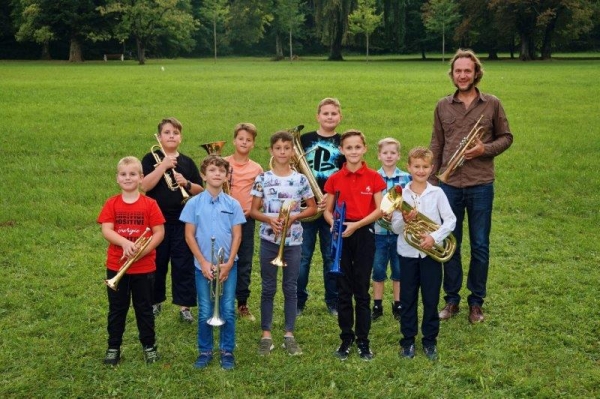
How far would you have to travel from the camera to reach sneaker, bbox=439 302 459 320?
19.9 ft

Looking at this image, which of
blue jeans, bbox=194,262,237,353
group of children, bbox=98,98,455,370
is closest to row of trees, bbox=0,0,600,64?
group of children, bbox=98,98,455,370

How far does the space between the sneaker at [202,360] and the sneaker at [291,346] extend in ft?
2.13

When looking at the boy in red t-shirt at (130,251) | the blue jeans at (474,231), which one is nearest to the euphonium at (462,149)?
the blue jeans at (474,231)

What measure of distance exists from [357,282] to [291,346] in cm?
76

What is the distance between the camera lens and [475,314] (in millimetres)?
5988

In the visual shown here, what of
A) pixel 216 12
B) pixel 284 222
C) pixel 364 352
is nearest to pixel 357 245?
pixel 284 222

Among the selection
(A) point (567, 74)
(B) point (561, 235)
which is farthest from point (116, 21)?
(B) point (561, 235)

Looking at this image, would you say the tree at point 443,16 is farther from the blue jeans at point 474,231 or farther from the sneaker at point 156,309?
the sneaker at point 156,309

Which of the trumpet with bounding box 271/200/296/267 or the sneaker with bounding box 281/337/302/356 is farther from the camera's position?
the sneaker with bounding box 281/337/302/356

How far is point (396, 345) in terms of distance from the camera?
18.0 feet

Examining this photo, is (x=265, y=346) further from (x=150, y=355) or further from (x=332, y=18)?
(x=332, y=18)

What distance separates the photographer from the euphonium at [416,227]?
5.04 m

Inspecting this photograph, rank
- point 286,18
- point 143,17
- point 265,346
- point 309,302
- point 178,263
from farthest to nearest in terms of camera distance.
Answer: point 286,18 < point 143,17 < point 309,302 < point 178,263 < point 265,346

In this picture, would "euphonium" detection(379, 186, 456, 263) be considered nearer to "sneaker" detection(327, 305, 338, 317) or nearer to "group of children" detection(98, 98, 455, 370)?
"group of children" detection(98, 98, 455, 370)
